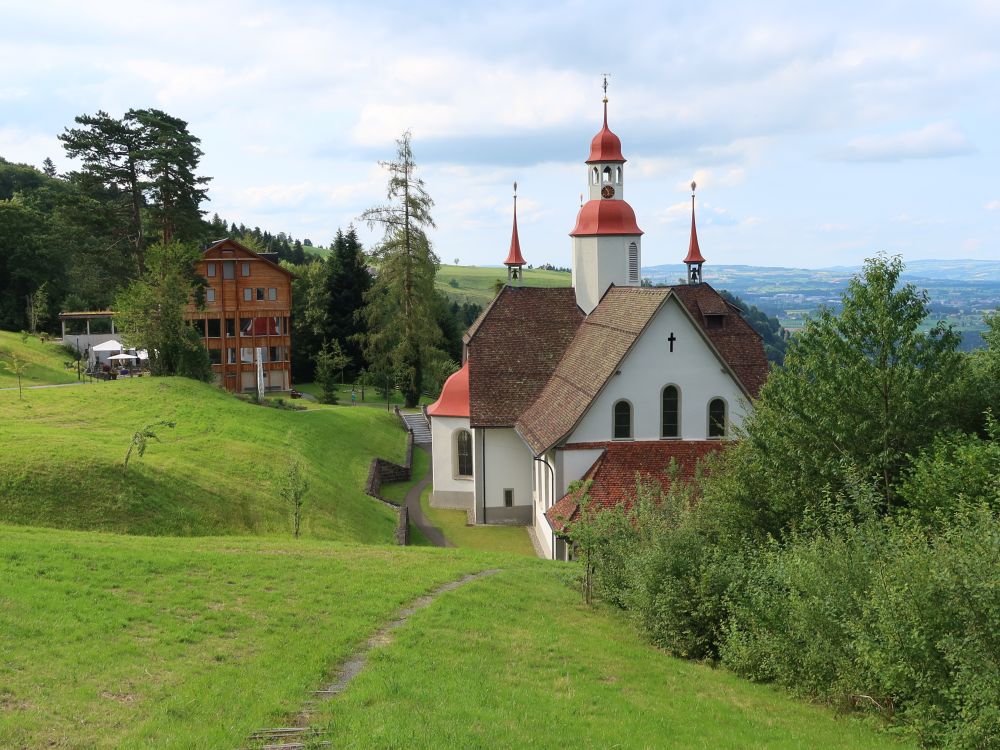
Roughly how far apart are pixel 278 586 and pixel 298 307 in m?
62.7

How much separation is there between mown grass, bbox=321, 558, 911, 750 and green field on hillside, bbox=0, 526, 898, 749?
0.15 feet

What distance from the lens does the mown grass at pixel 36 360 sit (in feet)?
159

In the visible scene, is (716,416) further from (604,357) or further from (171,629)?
(171,629)

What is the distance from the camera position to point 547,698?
45.4 feet

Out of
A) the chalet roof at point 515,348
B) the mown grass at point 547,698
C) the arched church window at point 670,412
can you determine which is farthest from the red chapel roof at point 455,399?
the mown grass at point 547,698

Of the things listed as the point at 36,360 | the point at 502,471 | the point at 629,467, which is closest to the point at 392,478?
the point at 502,471

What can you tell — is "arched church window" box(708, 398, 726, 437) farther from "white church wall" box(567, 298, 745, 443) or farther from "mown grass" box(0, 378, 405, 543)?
"mown grass" box(0, 378, 405, 543)

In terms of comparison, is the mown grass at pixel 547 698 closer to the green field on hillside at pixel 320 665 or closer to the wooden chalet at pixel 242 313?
the green field on hillside at pixel 320 665

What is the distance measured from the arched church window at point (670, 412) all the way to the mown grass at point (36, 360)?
33.2 meters

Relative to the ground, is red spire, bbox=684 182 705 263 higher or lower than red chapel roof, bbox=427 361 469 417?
higher

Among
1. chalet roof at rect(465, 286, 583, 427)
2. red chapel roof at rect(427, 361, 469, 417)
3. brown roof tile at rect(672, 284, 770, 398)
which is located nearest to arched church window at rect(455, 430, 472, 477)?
red chapel roof at rect(427, 361, 469, 417)

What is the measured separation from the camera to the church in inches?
1241

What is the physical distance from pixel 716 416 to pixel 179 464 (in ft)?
63.6

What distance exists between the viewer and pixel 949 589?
40.2ft
